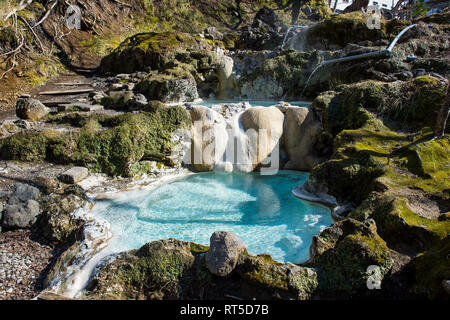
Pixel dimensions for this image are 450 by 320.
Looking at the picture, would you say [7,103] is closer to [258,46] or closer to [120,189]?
[120,189]

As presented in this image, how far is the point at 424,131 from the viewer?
599cm

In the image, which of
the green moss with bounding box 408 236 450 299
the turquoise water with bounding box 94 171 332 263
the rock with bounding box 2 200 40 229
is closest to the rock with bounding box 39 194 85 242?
the rock with bounding box 2 200 40 229

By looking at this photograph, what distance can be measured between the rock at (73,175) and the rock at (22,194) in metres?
0.64

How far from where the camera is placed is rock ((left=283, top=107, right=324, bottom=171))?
8.22 metres

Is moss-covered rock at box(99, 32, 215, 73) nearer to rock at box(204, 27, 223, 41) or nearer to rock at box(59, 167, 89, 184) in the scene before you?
rock at box(204, 27, 223, 41)

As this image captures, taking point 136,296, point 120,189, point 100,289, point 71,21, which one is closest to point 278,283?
point 136,296

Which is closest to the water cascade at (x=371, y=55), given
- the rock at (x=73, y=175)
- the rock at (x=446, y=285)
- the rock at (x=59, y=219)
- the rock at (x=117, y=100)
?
the rock at (x=117, y=100)

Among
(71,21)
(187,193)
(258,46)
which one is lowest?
(187,193)

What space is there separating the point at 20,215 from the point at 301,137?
703 cm

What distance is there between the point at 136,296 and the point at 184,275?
1.93 ft

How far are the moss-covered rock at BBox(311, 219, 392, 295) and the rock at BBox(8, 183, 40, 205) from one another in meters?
5.12

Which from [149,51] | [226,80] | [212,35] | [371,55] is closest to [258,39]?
[212,35]

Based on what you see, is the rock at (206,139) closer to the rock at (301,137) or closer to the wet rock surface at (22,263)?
the rock at (301,137)

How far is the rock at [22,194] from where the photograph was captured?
16.9ft
